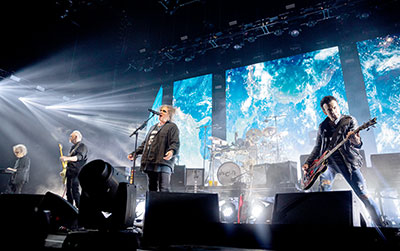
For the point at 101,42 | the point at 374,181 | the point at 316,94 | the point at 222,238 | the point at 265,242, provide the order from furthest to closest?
the point at 101,42
the point at 316,94
the point at 374,181
the point at 222,238
the point at 265,242

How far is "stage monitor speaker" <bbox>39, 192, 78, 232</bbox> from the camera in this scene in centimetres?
246

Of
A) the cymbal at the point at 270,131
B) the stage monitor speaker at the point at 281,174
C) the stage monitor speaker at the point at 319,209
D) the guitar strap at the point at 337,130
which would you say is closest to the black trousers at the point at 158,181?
the stage monitor speaker at the point at 319,209

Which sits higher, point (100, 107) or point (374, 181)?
point (100, 107)

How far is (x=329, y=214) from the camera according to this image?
1.92 meters

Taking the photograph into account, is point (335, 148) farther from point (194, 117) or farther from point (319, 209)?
point (194, 117)

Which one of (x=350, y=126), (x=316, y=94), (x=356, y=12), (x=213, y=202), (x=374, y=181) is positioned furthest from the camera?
(x=316, y=94)

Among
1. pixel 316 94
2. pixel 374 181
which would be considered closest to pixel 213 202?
pixel 374 181

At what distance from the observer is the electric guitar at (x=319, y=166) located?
10.7ft

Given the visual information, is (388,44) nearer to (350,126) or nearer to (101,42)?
(350,126)

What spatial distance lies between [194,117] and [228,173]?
3.56 meters

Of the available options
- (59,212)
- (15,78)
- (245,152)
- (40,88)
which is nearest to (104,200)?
(59,212)

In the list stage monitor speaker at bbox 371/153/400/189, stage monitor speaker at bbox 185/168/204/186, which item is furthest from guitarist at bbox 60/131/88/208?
stage monitor speaker at bbox 371/153/400/189

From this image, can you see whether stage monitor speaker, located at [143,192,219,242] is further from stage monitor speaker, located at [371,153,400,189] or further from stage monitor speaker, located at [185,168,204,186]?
stage monitor speaker, located at [185,168,204,186]

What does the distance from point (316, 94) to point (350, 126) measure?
203 inches
